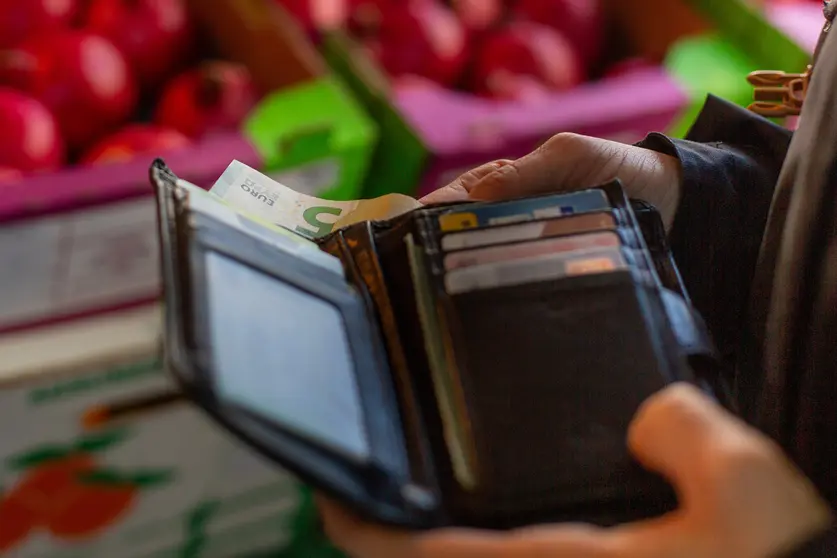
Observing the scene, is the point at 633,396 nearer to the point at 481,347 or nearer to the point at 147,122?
the point at 481,347

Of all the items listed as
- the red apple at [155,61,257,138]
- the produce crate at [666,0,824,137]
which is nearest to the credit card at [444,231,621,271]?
the produce crate at [666,0,824,137]

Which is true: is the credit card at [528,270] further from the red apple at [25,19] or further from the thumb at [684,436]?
the red apple at [25,19]

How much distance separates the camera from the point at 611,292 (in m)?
0.34

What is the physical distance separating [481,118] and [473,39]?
0.31 m

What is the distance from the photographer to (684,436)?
0.27 metres

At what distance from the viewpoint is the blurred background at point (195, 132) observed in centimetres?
74

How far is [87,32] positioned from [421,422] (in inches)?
34.8

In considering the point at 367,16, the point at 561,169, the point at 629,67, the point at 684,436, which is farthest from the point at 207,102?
the point at 684,436

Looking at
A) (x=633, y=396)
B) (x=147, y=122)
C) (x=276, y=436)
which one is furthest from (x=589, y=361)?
(x=147, y=122)

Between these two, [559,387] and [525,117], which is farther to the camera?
[525,117]

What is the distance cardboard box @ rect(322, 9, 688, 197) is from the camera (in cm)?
78

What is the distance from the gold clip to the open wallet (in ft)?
0.40

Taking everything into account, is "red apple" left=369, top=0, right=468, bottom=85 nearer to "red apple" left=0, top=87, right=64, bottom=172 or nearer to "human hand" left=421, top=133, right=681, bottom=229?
"red apple" left=0, top=87, right=64, bottom=172

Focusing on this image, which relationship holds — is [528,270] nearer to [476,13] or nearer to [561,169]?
[561,169]
